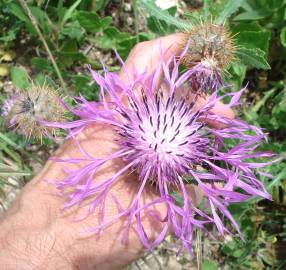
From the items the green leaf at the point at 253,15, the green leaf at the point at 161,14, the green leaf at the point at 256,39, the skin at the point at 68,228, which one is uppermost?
the green leaf at the point at 161,14

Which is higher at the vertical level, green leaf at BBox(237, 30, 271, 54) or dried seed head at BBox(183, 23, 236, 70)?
dried seed head at BBox(183, 23, 236, 70)

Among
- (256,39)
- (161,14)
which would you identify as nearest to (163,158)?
(161,14)

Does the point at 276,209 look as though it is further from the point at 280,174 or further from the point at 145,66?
the point at 145,66

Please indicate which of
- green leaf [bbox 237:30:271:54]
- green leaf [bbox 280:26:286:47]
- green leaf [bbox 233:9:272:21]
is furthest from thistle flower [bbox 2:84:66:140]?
green leaf [bbox 280:26:286:47]

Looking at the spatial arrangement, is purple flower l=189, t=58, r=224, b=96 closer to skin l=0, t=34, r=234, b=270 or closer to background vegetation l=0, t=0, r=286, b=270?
skin l=0, t=34, r=234, b=270

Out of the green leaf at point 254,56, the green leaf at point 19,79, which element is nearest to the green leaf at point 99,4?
the green leaf at point 19,79

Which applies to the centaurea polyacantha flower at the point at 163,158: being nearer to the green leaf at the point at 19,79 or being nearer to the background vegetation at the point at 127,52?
the background vegetation at the point at 127,52
